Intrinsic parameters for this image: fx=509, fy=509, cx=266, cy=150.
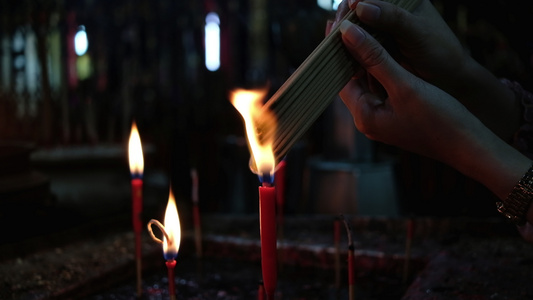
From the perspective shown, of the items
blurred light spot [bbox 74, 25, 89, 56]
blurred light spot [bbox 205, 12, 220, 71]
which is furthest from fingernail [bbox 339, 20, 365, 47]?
blurred light spot [bbox 205, 12, 220, 71]

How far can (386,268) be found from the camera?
7.62 ft

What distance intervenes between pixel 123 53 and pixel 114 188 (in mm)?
5421

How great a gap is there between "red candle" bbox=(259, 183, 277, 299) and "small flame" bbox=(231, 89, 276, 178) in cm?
6

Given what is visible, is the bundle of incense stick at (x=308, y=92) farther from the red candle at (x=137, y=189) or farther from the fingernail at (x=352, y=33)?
the red candle at (x=137, y=189)

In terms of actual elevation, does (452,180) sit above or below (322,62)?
below

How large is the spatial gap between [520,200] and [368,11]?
721 millimetres

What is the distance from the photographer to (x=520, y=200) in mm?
1518

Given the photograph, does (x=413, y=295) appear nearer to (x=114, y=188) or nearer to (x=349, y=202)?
(x=349, y=202)

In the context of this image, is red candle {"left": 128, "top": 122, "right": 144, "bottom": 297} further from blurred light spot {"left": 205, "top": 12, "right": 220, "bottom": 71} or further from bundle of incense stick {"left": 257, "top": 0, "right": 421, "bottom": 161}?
blurred light spot {"left": 205, "top": 12, "right": 220, "bottom": 71}

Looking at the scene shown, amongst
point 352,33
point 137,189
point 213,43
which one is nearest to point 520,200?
point 352,33

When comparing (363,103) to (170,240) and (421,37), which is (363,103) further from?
(170,240)

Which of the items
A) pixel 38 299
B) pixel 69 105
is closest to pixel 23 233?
pixel 38 299

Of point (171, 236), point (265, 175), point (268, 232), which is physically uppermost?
point (265, 175)

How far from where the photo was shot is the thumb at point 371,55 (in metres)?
1.37
